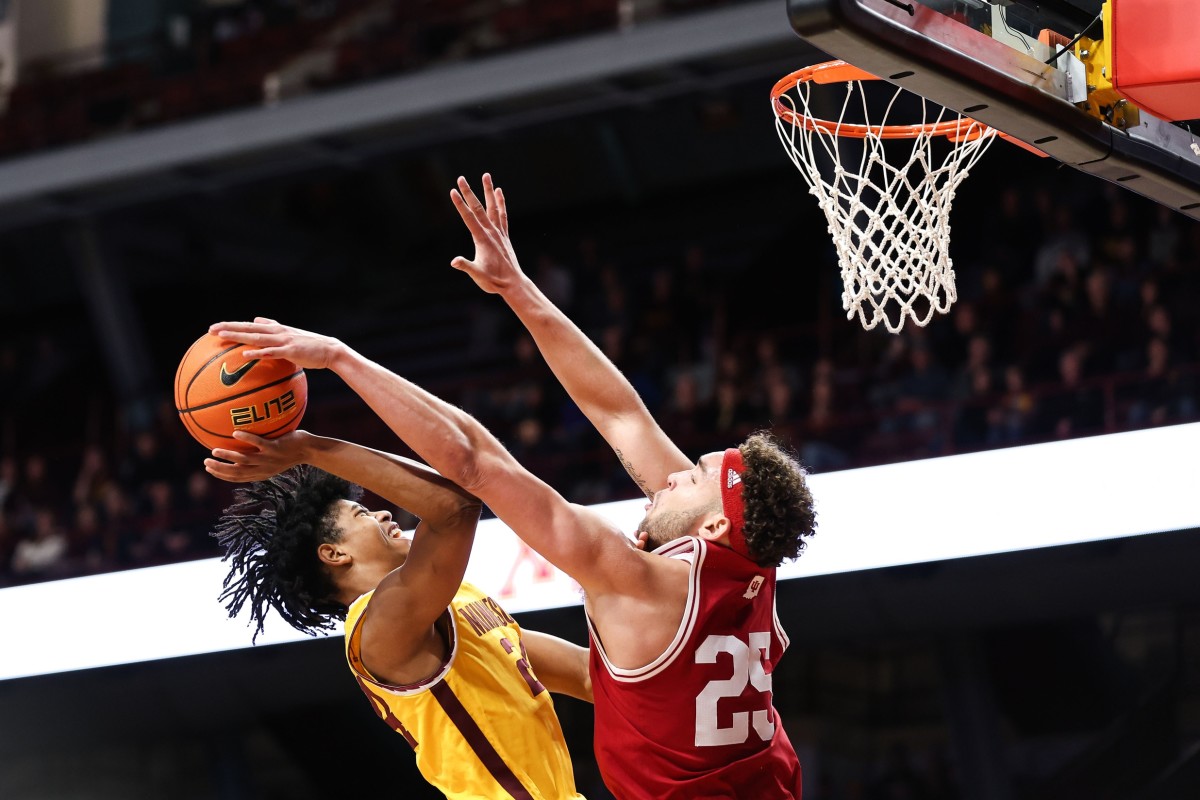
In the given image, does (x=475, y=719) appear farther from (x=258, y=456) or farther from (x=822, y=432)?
(x=822, y=432)

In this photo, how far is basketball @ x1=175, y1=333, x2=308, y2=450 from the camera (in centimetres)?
296

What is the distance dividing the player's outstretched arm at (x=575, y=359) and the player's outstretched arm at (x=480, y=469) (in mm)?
509

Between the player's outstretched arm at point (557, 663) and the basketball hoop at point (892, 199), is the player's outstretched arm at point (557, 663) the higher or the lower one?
the lower one

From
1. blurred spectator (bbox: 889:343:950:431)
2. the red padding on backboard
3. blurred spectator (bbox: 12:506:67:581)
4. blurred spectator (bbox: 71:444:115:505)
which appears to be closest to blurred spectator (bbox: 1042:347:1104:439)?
blurred spectator (bbox: 889:343:950:431)

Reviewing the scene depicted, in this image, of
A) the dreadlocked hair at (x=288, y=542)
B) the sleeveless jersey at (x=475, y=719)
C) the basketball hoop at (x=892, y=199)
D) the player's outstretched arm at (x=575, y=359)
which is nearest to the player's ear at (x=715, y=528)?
the player's outstretched arm at (x=575, y=359)

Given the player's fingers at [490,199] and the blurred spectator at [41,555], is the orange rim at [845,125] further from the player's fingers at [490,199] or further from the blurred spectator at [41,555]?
the blurred spectator at [41,555]

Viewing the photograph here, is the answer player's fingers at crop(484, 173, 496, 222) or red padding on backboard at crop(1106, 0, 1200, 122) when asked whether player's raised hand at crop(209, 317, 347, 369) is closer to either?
player's fingers at crop(484, 173, 496, 222)

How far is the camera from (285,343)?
113 inches

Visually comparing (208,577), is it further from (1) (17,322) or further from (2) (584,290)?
(1) (17,322)

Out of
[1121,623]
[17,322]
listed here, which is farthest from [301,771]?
[17,322]

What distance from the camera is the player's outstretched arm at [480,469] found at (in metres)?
2.82

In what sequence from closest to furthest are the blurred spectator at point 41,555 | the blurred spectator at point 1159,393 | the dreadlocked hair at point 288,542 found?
the dreadlocked hair at point 288,542
the blurred spectator at point 1159,393
the blurred spectator at point 41,555

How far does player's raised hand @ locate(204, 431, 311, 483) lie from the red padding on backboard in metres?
2.03

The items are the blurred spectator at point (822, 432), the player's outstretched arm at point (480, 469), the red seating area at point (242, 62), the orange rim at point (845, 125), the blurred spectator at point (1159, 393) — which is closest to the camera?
the player's outstretched arm at point (480, 469)
